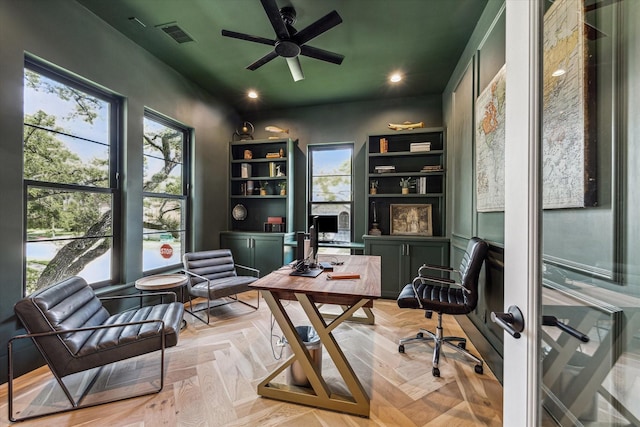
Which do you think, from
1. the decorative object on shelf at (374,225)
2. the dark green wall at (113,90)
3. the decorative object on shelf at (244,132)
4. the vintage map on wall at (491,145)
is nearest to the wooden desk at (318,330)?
the vintage map on wall at (491,145)

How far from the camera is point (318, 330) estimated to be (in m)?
1.74

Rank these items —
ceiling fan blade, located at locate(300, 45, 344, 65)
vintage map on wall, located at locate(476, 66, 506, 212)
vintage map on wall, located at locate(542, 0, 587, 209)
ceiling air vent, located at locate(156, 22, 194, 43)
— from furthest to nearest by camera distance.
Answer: ceiling air vent, located at locate(156, 22, 194, 43) → ceiling fan blade, located at locate(300, 45, 344, 65) → vintage map on wall, located at locate(476, 66, 506, 212) → vintage map on wall, located at locate(542, 0, 587, 209)

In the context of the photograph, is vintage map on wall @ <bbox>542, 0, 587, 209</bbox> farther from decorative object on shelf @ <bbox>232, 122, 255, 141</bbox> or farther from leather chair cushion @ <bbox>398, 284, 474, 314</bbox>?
decorative object on shelf @ <bbox>232, 122, 255, 141</bbox>

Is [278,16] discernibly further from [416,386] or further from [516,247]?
[416,386]

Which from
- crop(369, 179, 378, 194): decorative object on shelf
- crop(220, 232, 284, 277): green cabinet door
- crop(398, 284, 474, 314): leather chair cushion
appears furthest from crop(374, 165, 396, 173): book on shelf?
crop(398, 284, 474, 314): leather chair cushion

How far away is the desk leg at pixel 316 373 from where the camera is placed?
5.60 ft

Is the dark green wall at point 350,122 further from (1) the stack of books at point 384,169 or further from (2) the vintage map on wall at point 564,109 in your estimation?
(2) the vintage map on wall at point 564,109

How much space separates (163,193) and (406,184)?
11.6ft

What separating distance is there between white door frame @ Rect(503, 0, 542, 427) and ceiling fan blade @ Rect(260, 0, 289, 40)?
5.70 ft

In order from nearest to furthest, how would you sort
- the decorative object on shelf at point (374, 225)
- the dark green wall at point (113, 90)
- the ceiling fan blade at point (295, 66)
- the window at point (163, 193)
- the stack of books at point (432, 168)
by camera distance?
the dark green wall at point (113, 90), the ceiling fan blade at point (295, 66), the window at point (163, 193), the stack of books at point (432, 168), the decorative object on shelf at point (374, 225)

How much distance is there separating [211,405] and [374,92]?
14.2 ft

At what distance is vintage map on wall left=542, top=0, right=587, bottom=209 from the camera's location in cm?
89

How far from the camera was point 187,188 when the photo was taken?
3979 mm

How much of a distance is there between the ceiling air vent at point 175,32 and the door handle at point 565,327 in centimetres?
367
